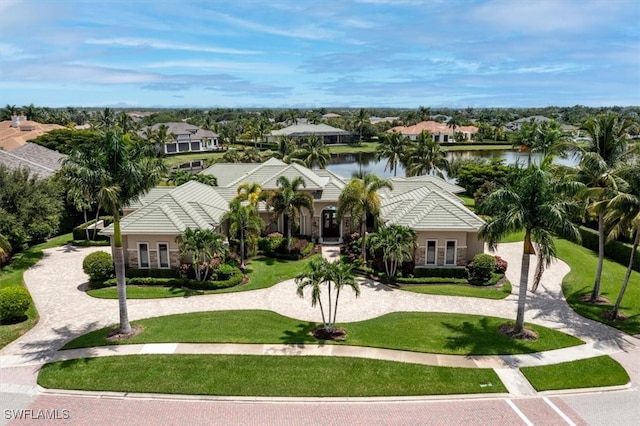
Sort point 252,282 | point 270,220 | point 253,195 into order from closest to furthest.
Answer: point 252,282, point 253,195, point 270,220

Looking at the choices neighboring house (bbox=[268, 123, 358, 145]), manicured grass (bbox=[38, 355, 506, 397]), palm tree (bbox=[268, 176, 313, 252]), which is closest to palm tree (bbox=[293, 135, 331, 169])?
palm tree (bbox=[268, 176, 313, 252])

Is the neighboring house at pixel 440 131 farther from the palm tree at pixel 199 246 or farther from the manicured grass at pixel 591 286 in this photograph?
the palm tree at pixel 199 246

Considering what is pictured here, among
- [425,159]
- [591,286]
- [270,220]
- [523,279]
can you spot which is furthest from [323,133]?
[523,279]

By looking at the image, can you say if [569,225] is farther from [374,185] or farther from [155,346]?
[155,346]

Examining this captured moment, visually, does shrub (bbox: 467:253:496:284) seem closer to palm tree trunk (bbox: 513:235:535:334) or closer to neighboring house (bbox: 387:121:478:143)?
palm tree trunk (bbox: 513:235:535:334)

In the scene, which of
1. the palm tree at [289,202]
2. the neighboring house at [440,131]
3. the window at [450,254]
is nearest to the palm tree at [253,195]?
the palm tree at [289,202]

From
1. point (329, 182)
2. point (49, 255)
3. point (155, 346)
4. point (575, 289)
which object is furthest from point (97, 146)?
point (575, 289)

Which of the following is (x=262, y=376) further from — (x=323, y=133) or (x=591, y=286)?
(x=323, y=133)
